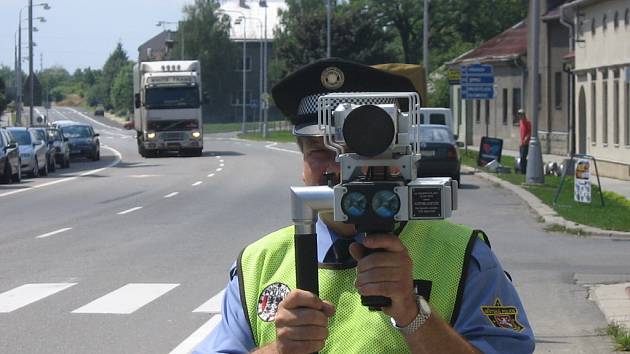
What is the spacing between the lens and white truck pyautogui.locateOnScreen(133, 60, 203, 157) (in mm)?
50594

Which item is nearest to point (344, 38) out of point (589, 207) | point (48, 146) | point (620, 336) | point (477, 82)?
point (48, 146)

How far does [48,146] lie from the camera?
43.9 m

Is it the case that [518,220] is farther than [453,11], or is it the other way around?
[453,11]

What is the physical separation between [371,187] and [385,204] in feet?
0.14

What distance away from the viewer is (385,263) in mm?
2582

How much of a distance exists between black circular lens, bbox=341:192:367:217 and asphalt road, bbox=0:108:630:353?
21.7 ft

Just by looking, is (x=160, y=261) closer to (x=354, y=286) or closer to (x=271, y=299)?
(x=271, y=299)

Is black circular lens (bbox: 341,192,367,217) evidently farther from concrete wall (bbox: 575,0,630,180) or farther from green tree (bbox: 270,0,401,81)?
green tree (bbox: 270,0,401,81)

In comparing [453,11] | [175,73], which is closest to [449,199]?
[175,73]

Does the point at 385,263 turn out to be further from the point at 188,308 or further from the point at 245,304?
the point at 188,308

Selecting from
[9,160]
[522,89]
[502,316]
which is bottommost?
[9,160]

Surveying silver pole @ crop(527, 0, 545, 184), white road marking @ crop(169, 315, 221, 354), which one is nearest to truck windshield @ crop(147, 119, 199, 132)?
silver pole @ crop(527, 0, 545, 184)

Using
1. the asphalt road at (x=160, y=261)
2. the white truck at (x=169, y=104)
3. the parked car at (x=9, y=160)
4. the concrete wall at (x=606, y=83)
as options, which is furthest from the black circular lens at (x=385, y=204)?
the white truck at (x=169, y=104)

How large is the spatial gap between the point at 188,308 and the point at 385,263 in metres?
8.73
